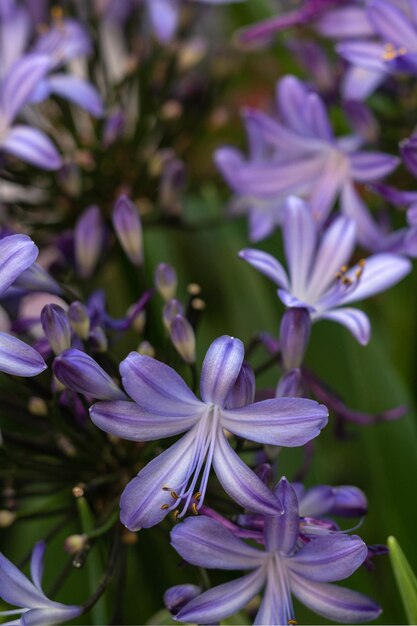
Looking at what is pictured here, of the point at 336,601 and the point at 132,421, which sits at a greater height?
the point at 132,421

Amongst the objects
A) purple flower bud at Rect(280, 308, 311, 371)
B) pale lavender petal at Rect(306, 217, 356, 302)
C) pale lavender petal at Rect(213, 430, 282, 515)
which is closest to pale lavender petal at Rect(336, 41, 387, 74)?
pale lavender petal at Rect(306, 217, 356, 302)

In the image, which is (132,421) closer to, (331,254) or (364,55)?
(331,254)

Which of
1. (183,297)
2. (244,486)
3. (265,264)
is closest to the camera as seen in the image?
(244,486)

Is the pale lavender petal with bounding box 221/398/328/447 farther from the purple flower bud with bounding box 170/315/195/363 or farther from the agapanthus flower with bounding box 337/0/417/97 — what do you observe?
the agapanthus flower with bounding box 337/0/417/97

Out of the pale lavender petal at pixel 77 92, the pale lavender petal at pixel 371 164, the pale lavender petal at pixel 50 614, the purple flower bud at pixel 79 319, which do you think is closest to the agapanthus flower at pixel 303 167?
the pale lavender petal at pixel 371 164

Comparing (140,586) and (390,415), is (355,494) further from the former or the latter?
(140,586)

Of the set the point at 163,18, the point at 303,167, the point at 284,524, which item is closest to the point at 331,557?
the point at 284,524

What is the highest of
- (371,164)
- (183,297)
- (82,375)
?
(82,375)

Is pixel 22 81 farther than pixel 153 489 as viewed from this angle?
Yes
